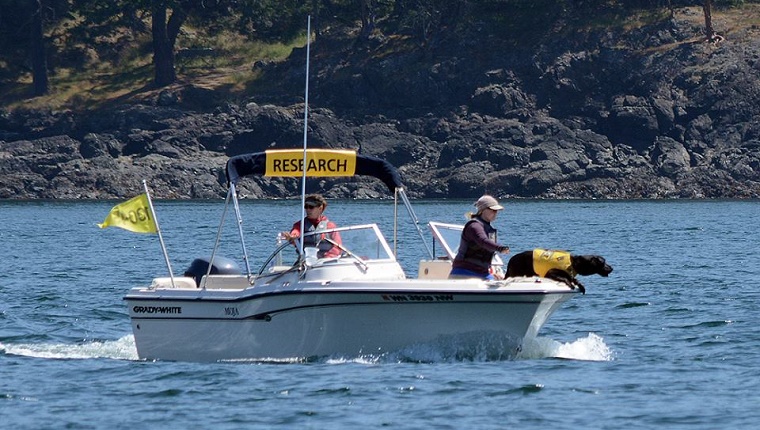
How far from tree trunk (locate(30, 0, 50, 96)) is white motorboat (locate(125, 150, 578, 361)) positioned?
76.8 meters

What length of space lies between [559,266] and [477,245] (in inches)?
39.4

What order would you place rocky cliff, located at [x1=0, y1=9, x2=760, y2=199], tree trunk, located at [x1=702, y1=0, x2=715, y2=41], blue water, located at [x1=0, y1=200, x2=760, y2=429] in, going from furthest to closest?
1. tree trunk, located at [x1=702, y1=0, x2=715, y2=41]
2. rocky cliff, located at [x1=0, y1=9, x2=760, y2=199]
3. blue water, located at [x1=0, y1=200, x2=760, y2=429]

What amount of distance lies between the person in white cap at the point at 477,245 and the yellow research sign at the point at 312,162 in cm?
177

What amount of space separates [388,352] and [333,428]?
123 inches

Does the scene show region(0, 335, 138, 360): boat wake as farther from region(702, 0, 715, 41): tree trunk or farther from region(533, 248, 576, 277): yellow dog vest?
region(702, 0, 715, 41): tree trunk

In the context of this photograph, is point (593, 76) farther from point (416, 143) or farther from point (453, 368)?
point (453, 368)

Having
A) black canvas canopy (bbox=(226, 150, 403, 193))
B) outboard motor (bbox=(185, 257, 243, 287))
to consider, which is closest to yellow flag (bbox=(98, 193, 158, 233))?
black canvas canopy (bbox=(226, 150, 403, 193))

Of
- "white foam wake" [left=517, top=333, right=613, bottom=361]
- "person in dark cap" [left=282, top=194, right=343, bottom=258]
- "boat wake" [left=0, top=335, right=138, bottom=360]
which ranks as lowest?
"boat wake" [left=0, top=335, right=138, bottom=360]

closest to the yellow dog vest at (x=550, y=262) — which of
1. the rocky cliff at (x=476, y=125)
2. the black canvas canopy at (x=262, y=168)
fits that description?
the black canvas canopy at (x=262, y=168)

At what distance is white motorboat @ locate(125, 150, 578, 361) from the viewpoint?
58.7ft

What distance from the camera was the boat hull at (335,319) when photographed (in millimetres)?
17906

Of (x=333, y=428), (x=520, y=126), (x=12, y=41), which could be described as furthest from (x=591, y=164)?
(x=333, y=428)

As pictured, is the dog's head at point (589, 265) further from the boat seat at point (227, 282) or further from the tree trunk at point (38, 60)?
the tree trunk at point (38, 60)

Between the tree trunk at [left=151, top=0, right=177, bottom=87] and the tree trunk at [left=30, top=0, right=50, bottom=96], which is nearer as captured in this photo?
the tree trunk at [left=30, top=0, right=50, bottom=96]
